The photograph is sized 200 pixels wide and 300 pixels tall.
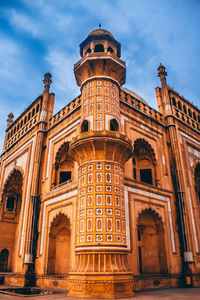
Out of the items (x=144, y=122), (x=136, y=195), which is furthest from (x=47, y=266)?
(x=144, y=122)

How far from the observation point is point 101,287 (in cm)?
936

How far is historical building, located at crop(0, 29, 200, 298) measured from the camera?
10.7 metres

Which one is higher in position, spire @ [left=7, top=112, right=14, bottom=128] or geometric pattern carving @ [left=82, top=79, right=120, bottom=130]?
spire @ [left=7, top=112, right=14, bottom=128]

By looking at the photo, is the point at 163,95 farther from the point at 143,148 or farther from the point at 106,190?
the point at 106,190

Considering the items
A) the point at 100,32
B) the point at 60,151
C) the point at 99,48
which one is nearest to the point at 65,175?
the point at 60,151

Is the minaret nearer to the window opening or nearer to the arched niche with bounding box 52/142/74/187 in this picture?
the arched niche with bounding box 52/142/74/187

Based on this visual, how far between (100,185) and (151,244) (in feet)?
20.5

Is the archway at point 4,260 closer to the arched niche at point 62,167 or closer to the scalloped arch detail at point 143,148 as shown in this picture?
the arched niche at point 62,167

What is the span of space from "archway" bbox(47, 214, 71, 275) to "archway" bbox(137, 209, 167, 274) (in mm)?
4336

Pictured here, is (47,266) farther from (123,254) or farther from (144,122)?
(144,122)

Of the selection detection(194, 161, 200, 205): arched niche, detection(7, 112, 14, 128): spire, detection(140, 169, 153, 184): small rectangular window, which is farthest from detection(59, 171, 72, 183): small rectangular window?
detection(7, 112, 14, 128): spire

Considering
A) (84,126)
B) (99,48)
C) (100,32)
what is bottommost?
(84,126)

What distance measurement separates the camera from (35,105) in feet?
75.9

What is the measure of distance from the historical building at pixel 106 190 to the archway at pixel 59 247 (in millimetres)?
57
